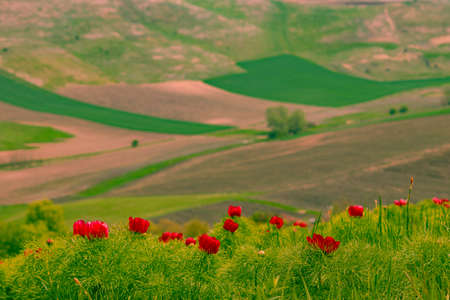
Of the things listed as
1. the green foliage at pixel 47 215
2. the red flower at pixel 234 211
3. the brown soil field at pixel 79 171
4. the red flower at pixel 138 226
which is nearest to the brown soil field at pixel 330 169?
the brown soil field at pixel 79 171

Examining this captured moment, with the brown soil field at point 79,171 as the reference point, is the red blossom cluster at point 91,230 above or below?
above

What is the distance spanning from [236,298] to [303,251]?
130 centimetres

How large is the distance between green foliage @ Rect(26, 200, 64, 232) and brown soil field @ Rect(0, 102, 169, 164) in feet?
204

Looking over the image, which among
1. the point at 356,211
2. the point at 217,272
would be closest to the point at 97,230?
the point at 217,272

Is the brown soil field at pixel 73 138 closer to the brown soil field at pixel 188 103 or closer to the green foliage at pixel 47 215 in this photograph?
the brown soil field at pixel 188 103

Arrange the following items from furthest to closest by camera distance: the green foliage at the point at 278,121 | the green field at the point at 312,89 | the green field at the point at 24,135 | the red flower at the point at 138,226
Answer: the green field at the point at 312,89
the green foliage at the point at 278,121
the green field at the point at 24,135
the red flower at the point at 138,226

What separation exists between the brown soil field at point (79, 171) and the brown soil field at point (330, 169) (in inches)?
378

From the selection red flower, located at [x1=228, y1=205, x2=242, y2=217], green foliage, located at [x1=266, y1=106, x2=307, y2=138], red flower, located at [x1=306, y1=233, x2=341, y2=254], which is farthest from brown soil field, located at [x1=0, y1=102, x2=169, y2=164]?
red flower, located at [x1=306, y1=233, x2=341, y2=254]

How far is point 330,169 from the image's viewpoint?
84.1 meters

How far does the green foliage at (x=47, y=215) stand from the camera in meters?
46.5

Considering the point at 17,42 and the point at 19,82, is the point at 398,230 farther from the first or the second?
the point at 17,42

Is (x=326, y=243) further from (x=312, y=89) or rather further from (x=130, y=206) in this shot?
(x=312, y=89)

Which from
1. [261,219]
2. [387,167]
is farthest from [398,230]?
[387,167]

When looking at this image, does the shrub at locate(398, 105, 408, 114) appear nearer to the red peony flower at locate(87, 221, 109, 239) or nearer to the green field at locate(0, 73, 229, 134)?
the green field at locate(0, 73, 229, 134)
